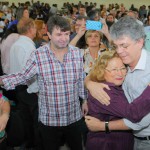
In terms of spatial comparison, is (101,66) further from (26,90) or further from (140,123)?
(26,90)

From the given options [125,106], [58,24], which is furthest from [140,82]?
[58,24]

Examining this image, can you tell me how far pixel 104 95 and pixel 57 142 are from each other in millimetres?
919

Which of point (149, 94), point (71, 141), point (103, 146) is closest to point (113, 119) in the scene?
point (103, 146)

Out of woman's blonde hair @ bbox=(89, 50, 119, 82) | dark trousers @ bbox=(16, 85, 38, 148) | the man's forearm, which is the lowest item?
dark trousers @ bbox=(16, 85, 38, 148)

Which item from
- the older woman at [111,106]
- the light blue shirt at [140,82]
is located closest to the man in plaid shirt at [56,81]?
the older woman at [111,106]

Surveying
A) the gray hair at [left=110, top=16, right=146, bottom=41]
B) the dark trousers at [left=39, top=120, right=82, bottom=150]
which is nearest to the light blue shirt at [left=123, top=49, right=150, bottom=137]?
the gray hair at [left=110, top=16, right=146, bottom=41]

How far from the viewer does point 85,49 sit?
9.87 ft

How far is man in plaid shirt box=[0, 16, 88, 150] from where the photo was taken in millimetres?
2002

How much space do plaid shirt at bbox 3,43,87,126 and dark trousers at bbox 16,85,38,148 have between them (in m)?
0.58

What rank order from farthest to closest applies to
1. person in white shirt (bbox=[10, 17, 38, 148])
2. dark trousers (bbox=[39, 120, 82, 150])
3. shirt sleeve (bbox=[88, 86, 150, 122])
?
person in white shirt (bbox=[10, 17, 38, 148]), dark trousers (bbox=[39, 120, 82, 150]), shirt sleeve (bbox=[88, 86, 150, 122])

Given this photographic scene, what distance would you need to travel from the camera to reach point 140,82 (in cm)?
139

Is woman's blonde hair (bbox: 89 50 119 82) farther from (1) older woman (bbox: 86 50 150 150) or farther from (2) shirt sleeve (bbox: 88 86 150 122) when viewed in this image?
(2) shirt sleeve (bbox: 88 86 150 122)

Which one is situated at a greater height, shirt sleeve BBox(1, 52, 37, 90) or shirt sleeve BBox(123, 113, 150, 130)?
shirt sleeve BBox(1, 52, 37, 90)

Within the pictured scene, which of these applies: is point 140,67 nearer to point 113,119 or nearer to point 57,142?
point 113,119
